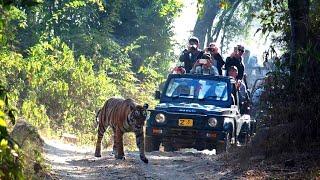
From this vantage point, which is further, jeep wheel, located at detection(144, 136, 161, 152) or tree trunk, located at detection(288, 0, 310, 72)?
jeep wheel, located at detection(144, 136, 161, 152)

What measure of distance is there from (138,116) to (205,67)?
3.72m

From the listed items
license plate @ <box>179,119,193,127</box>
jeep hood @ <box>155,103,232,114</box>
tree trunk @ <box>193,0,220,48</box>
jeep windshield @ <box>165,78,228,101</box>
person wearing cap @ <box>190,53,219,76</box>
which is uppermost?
tree trunk @ <box>193,0,220,48</box>

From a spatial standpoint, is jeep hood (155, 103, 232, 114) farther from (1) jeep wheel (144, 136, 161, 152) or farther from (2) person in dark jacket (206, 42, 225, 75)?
(2) person in dark jacket (206, 42, 225, 75)

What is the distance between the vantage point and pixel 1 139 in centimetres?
407

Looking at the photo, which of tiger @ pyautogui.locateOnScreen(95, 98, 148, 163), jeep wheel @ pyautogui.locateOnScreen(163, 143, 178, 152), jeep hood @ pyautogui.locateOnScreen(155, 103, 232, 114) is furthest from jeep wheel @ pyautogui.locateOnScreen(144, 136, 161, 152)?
tiger @ pyautogui.locateOnScreen(95, 98, 148, 163)

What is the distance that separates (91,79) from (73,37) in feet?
12.8

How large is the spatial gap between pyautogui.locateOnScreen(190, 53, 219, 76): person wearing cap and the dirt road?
2394 mm

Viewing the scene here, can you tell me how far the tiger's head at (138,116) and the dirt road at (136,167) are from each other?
59 centimetres

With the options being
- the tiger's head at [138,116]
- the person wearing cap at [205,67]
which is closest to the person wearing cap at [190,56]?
the person wearing cap at [205,67]

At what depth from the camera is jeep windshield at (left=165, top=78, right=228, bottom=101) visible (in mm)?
14164

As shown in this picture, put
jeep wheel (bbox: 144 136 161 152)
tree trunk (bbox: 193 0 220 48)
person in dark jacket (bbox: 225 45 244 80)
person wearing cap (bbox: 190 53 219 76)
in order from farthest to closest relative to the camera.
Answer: tree trunk (bbox: 193 0 220 48)
person in dark jacket (bbox: 225 45 244 80)
person wearing cap (bbox: 190 53 219 76)
jeep wheel (bbox: 144 136 161 152)

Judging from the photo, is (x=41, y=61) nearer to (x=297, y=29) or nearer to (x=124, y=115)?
(x=124, y=115)

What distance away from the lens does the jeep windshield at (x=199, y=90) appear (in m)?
14.2

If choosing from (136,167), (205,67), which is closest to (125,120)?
(136,167)
